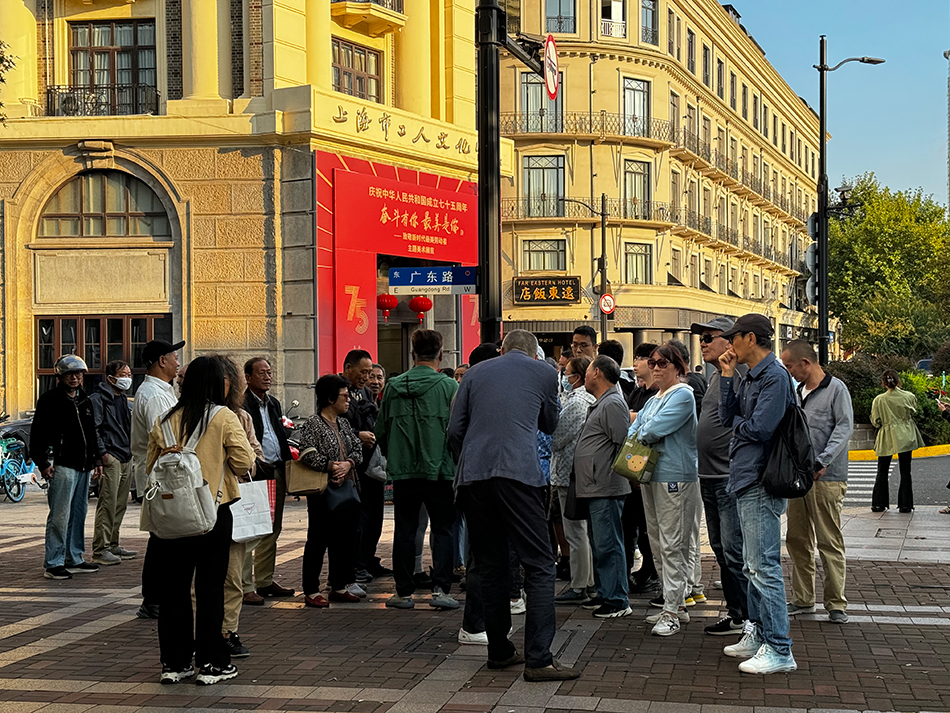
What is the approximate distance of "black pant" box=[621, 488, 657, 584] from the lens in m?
9.33

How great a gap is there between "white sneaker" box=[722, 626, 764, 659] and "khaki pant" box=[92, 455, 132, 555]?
659cm

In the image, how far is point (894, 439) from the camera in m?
15.1

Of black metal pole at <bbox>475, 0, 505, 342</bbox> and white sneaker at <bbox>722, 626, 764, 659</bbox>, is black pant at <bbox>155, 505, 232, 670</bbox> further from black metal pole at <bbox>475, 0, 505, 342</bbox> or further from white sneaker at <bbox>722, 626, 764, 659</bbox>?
black metal pole at <bbox>475, 0, 505, 342</bbox>

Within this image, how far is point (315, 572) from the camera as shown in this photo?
29.2 ft

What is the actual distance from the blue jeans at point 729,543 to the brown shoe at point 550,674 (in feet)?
4.92

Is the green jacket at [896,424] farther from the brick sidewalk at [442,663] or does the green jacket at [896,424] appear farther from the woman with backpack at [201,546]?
the woman with backpack at [201,546]

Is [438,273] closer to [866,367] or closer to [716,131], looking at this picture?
[866,367]

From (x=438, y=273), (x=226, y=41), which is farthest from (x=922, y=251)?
(x=438, y=273)

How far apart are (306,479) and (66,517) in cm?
311

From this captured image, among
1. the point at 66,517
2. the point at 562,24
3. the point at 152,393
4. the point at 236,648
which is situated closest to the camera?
the point at 236,648

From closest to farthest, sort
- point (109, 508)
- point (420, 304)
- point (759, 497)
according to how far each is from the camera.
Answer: point (759, 497), point (109, 508), point (420, 304)

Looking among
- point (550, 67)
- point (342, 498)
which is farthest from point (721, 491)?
point (550, 67)

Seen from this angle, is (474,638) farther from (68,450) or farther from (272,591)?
(68,450)

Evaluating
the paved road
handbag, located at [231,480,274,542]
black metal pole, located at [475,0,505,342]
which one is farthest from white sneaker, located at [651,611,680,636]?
the paved road
